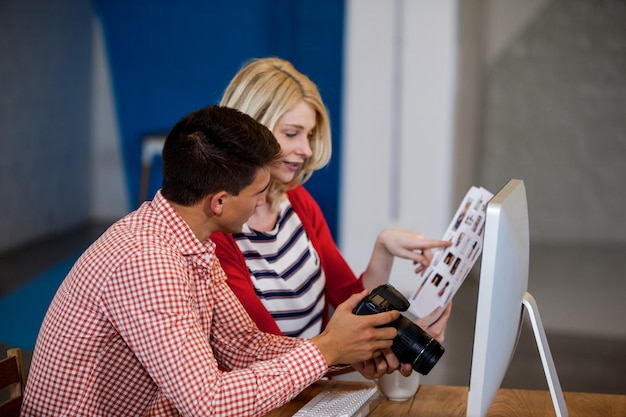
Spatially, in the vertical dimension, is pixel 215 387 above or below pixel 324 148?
below

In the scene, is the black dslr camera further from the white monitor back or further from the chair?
the chair

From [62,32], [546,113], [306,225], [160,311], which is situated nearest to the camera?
[160,311]

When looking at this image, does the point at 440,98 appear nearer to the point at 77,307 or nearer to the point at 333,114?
the point at 333,114

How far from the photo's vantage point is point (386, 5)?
17.2ft

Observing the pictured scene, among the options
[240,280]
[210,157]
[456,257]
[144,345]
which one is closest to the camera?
[144,345]

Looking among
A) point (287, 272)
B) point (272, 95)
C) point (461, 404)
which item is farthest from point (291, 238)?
point (461, 404)

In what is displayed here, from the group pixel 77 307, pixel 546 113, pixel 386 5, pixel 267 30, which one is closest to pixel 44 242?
pixel 267 30

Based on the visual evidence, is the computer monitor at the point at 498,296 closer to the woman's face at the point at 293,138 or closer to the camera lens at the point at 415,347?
the camera lens at the point at 415,347

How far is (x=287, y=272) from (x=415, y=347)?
2.20 feet

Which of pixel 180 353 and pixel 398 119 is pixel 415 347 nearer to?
pixel 180 353

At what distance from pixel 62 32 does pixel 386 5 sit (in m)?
1.92

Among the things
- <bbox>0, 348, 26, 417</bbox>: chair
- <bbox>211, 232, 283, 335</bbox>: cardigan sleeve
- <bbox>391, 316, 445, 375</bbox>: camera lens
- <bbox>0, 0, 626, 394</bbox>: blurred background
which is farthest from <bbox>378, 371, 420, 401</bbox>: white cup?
<bbox>0, 0, 626, 394</bbox>: blurred background

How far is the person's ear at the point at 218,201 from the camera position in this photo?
5.45 ft

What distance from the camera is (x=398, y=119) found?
5340 mm
